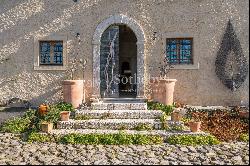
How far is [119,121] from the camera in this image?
8.68 metres

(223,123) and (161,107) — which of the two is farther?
(161,107)

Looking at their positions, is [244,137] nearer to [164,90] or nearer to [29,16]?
[164,90]

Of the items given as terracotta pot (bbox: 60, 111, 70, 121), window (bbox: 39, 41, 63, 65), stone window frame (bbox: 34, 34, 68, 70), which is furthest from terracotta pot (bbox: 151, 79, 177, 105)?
window (bbox: 39, 41, 63, 65)

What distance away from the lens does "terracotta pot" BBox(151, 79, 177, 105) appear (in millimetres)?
10188

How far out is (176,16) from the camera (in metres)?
10.8

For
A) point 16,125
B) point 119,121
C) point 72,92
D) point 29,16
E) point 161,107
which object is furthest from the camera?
point 29,16

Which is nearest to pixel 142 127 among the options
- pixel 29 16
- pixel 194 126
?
pixel 194 126

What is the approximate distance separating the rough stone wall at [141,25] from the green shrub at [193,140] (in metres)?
3.25

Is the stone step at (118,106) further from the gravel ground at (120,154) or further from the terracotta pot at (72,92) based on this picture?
the gravel ground at (120,154)

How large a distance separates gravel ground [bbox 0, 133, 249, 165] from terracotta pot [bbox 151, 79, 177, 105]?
2.92 meters

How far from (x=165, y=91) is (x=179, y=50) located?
6.13ft

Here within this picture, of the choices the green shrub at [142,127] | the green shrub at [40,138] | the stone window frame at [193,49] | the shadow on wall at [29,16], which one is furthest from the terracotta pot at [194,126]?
the shadow on wall at [29,16]

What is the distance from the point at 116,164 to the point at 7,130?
4.17 metres

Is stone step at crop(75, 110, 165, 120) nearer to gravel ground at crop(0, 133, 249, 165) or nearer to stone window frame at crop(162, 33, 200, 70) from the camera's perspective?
gravel ground at crop(0, 133, 249, 165)
